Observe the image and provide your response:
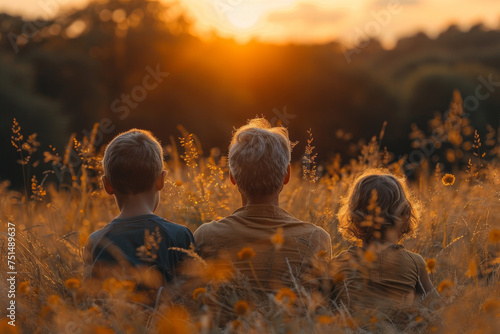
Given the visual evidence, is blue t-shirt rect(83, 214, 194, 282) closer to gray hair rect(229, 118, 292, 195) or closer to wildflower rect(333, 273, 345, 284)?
gray hair rect(229, 118, 292, 195)

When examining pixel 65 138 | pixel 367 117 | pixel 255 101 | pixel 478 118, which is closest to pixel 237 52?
pixel 255 101

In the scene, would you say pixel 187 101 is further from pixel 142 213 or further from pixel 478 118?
pixel 142 213

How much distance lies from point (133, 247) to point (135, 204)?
0.24 m

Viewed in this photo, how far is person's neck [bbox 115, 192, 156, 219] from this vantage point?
251 cm

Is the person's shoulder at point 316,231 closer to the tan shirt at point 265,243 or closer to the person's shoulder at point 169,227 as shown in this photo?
the tan shirt at point 265,243

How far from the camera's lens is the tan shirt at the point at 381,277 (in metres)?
2.26

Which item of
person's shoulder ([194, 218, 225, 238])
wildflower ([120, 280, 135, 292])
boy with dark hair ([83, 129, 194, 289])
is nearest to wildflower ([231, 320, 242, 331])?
wildflower ([120, 280, 135, 292])

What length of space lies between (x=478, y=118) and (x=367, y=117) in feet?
9.52

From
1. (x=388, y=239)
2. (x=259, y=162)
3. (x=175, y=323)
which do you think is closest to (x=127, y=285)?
(x=175, y=323)

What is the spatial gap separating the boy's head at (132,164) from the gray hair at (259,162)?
36 centimetres

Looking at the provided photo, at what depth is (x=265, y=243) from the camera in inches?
92.9

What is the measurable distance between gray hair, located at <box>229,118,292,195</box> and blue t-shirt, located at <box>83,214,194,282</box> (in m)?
0.37

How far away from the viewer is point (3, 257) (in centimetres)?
293

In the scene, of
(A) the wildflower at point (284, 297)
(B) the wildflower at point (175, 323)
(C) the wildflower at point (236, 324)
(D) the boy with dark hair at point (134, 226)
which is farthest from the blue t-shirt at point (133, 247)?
(A) the wildflower at point (284, 297)
